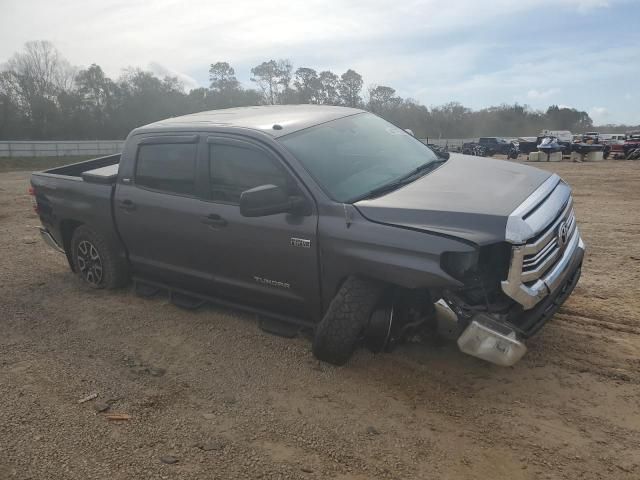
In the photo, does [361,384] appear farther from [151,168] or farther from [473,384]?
[151,168]

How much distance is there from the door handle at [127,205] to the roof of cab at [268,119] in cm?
69

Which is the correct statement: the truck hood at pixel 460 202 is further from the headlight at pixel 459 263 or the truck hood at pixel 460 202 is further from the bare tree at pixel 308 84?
the bare tree at pixel 308 84

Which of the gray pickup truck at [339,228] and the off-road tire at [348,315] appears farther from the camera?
the off-road tire at [348,315]

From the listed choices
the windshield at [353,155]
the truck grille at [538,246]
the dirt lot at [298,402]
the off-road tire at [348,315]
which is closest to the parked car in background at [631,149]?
the dirt lot at [298,402]

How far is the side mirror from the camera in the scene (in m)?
3.30

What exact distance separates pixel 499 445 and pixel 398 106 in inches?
3276

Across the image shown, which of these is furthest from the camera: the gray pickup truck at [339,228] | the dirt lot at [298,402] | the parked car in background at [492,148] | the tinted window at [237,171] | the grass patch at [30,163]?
the parked car in background at [492,148]

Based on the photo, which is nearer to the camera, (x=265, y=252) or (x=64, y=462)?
(x=64, y=462)

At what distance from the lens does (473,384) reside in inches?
130

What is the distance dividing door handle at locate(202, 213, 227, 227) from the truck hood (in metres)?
1.16

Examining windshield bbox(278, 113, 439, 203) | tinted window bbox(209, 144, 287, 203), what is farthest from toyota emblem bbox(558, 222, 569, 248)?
tinted window bbox(209, 144, 287, 203)

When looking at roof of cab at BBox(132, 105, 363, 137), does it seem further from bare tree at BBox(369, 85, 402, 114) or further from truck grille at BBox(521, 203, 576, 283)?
bare tree at BBox(369, 85, 402, 114)

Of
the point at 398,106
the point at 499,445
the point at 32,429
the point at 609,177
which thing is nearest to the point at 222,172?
the point at 32,429

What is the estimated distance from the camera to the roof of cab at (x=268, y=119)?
3.96 metres
